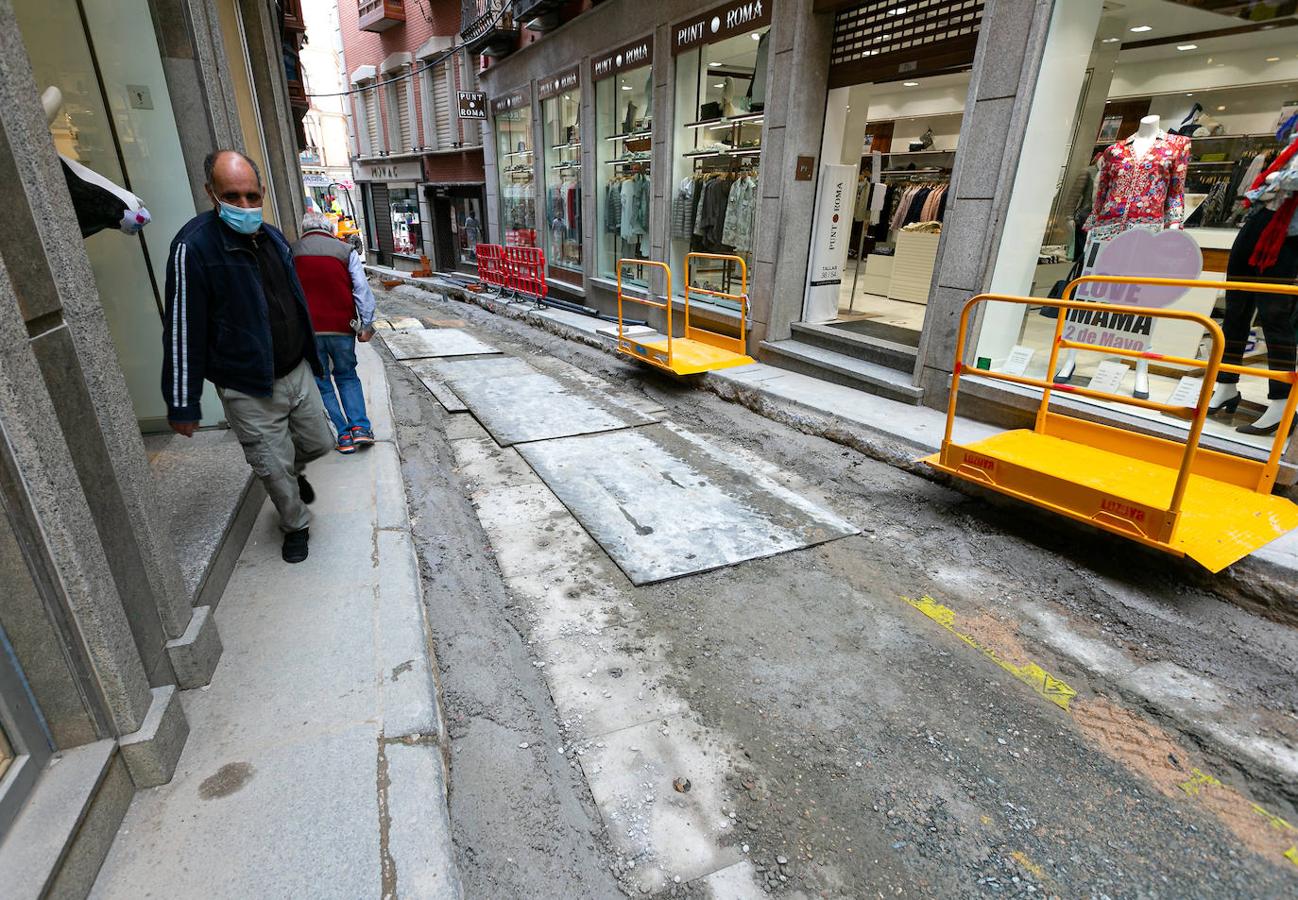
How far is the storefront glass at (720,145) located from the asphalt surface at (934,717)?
574 centimetres

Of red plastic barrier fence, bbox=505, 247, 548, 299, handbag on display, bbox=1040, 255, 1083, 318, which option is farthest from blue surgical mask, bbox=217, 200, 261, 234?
red plastic barrier fence, bbox=505, 247, 548, 299

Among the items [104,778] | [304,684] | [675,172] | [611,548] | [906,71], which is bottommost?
[611,548]

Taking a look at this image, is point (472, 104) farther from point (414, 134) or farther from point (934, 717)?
point (934, 717)

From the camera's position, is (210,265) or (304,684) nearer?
(304,684)

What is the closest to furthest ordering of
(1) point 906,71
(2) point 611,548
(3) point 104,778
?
(3) point 104,778, (2) point 611,548, (1) point 906,71

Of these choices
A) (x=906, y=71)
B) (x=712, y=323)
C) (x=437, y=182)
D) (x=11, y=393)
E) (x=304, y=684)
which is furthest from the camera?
(x=437, y=182)

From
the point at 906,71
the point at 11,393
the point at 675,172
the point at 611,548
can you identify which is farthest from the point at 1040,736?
the point at 675,172

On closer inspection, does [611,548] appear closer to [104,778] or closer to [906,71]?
[104,778]

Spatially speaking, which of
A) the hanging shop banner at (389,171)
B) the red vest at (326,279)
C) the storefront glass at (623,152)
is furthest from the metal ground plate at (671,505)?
the hanging shop banner at (389,171)

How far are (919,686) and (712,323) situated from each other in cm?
724

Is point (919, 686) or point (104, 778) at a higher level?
point (104, 778)

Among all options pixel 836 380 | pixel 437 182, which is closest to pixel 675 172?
pixel 836 380

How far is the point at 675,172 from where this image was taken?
9883mm

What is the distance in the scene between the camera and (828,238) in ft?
26.4
